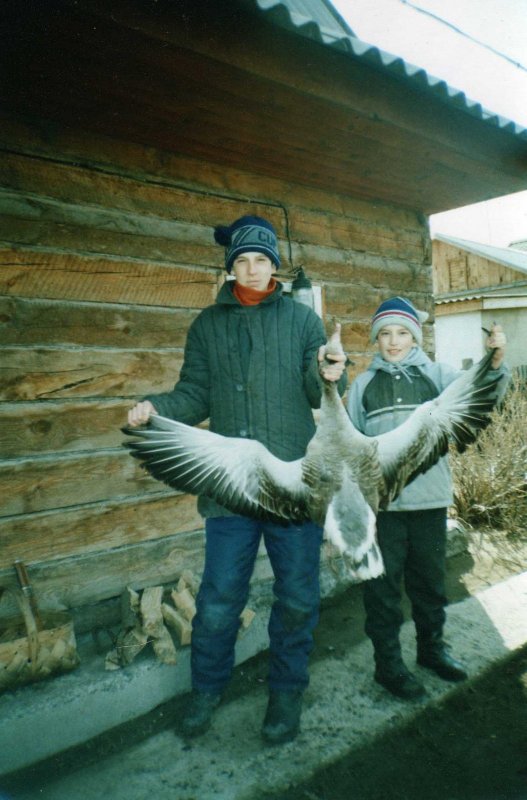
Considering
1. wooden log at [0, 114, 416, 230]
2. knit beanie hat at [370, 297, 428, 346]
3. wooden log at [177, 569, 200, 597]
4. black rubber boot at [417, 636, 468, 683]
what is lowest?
black rubber boot at [417, 636, 468, 683]

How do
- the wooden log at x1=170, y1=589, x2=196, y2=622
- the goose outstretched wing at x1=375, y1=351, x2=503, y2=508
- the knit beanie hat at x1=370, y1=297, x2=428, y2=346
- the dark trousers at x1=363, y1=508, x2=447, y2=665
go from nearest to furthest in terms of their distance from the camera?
1. the goose outstretched wing at x1=375, y1=351, x2=503, y2=508
2. the dark trousers at x1=363, y1=508, x2=447, y2=665
3. the knit beanie hat at x1=370, y1=297, x2=428, y2=346
4. the wooden log at x1=170, y1=589, x2=196, y2=622

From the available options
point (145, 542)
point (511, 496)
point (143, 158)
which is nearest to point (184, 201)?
point (143, 158)

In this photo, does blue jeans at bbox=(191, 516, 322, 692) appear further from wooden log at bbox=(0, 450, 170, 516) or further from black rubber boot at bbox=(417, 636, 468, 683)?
wooden log at bbox=(0, 450, 170, 516)

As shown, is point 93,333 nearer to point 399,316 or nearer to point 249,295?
point 249,295

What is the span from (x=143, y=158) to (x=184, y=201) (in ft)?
1.28

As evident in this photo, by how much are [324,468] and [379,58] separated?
2152 millimetres

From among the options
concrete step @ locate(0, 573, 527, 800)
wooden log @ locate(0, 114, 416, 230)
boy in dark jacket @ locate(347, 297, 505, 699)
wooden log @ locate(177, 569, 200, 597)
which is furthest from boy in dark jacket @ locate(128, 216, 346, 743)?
wooden log @ locate(0, 114, 416, 230)

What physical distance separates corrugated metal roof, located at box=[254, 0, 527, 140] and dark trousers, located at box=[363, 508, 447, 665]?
95.2 inches

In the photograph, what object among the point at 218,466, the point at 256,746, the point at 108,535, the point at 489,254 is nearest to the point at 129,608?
the point at 108,535

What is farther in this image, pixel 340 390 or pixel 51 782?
pixel 51 782

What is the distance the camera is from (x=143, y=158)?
324 cm

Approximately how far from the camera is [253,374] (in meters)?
2.38

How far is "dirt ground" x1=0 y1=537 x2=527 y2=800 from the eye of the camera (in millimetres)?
2088

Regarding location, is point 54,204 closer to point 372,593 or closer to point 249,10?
point 249,10
